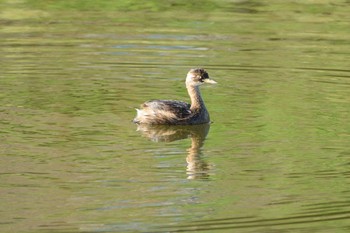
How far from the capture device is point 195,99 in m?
15.5

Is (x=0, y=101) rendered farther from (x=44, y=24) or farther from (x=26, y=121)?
(x=44, y=24)

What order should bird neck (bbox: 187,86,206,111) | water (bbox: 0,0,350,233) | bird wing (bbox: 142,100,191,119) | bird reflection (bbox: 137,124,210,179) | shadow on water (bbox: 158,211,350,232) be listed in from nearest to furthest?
1. shadow on water (bbox: 158,211,350,232)
2. water (bbox: 0,0,350,233)
3. bird reflection (bbox: 137,124,210,179)
4. bird wing (bbox: 142,100,191,119)
5. bird neck (bbox: 187,86,206,111)

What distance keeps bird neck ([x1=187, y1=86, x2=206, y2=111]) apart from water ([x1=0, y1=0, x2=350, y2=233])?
0.31 metres

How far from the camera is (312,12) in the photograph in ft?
76.6

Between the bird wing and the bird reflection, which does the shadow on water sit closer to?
the bird reflection

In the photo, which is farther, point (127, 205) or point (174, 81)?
point (174, 81)

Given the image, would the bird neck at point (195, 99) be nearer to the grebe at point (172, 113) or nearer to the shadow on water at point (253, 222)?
the grebe at point (172, 113)

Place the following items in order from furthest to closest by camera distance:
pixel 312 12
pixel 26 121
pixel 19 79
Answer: pixel 312 12
pixel 19 79
pixel 26 121

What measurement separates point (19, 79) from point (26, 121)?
261cm

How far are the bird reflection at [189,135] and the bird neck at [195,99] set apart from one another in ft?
0.82

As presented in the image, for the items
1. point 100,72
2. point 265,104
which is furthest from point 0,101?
point 265,104

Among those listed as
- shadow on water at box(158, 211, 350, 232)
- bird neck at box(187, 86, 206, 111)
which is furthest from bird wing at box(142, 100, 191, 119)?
shadow on water at box(158, 211, 350, 232)

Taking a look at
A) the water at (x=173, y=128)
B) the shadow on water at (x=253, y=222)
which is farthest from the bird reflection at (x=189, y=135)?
the shadow on water at (x=253, y=222)

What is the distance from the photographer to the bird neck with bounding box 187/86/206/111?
15203 millimetres
